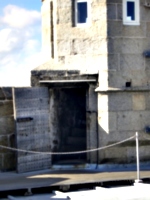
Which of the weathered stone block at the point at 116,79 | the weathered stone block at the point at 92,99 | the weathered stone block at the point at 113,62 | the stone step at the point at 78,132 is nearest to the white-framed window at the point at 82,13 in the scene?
the weathered stone block at the point at 113,62

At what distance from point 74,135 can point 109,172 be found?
6.26 feet

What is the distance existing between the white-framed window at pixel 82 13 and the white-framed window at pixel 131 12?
94cm

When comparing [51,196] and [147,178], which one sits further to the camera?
[147,178]

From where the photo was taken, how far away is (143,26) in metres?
12.7

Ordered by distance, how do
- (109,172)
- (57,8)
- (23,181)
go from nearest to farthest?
(23,181)
(109,172)
(57,8)

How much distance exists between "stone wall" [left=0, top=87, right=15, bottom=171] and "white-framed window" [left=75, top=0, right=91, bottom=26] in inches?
98.8

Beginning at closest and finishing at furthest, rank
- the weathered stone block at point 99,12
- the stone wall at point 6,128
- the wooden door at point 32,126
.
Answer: the wooden door at point 32,126 → the stone wall at point 6,128 → the weathered stone block at point 99,12

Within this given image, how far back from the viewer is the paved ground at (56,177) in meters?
10.6

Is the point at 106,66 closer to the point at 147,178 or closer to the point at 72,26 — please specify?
the point at 72,26

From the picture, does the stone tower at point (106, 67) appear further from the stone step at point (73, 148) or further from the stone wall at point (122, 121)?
the stone step at point (73, 148)

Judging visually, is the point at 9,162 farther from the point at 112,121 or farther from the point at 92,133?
the point at 112,121

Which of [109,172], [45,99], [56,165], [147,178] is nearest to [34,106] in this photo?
[45,99]

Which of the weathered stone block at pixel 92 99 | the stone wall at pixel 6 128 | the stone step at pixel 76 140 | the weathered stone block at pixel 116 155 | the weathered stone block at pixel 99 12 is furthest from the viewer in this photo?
the stone step at pixel 76 140

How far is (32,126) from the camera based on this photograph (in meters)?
12.3
